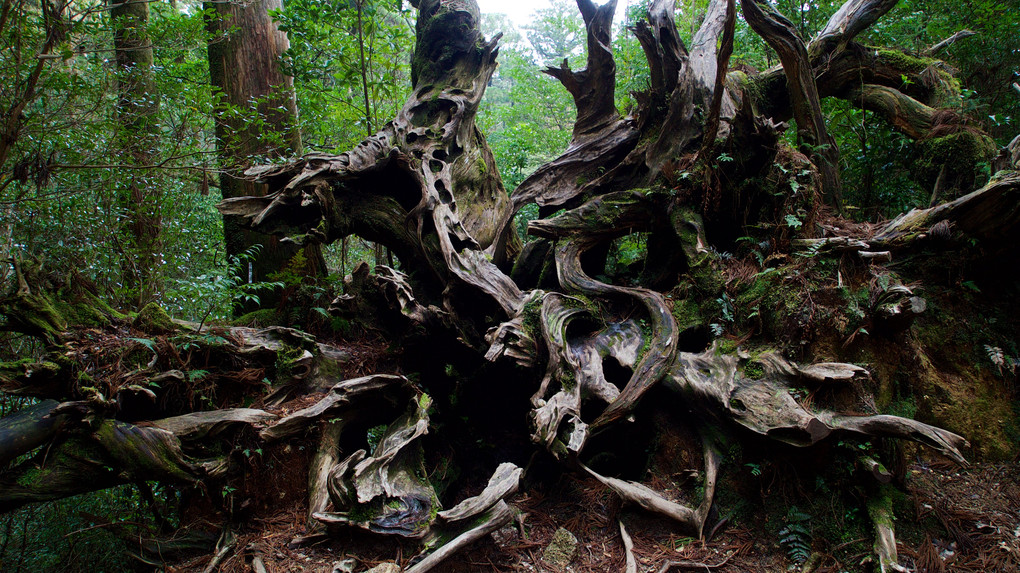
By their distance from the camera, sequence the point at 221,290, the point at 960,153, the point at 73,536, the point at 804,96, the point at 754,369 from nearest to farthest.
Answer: the point at 754,369 < the point at 73,536 < the point at 221,290 < the point at 960,153 < the point at 804,96

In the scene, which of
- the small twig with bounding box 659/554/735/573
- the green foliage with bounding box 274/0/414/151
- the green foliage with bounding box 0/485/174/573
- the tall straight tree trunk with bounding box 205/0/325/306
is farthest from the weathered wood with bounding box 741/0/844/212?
the green foliage with bounding box 0/485/174/573

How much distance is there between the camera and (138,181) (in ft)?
19.4

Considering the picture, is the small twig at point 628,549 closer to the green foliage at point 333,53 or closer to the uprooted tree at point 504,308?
the uprooted tree at point 504,308

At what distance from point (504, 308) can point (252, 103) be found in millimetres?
4211

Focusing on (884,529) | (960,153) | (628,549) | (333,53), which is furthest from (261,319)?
(960,153)

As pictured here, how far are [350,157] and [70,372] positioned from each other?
2862 mm

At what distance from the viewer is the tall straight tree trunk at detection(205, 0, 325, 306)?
5.71 m

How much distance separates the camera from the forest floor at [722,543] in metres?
A: 2.78

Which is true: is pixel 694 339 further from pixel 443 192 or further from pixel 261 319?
pixel 261 319

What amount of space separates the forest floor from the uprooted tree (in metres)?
0.18

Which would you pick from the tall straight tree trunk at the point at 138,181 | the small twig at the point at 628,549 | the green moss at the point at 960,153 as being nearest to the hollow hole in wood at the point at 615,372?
the small twig at the point at 628,549

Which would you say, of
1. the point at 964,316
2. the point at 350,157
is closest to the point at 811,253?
the point at 964,316

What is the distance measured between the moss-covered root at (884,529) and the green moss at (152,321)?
5.03m

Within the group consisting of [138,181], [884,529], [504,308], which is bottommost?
[884,529]
